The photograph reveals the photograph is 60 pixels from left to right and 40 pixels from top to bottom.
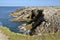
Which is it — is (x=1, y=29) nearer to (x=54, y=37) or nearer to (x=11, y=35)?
(x=11, y=35)

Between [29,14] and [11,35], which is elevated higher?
[11,35]

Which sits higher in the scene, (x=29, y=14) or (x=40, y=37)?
(x=40, y=37)

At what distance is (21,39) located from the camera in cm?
1134

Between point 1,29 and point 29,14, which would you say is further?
point 29,14

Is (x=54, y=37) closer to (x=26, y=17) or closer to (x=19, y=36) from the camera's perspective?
(x=19, y=36)

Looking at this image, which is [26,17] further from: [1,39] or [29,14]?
[1,39]

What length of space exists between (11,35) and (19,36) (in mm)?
539

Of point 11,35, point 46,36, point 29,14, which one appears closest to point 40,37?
point 46,36

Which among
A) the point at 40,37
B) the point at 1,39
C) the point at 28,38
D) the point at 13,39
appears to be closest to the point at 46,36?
the point at 40,37

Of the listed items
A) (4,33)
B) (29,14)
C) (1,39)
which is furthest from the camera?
(29,14)

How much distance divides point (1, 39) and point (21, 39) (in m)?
1.26

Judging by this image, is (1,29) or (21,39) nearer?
(21,39)

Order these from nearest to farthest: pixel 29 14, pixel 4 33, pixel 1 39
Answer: pixel 1 39, pixel 4 33, pixel 29 14

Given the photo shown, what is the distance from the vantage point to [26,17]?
2808 inches
